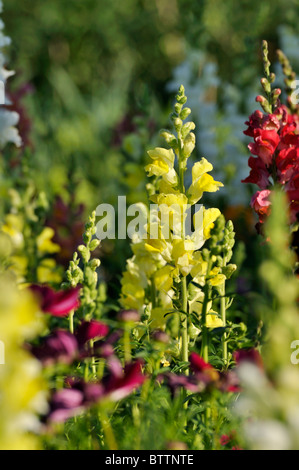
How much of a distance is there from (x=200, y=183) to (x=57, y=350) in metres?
0.70

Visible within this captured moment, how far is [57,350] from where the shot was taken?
1.30 meters

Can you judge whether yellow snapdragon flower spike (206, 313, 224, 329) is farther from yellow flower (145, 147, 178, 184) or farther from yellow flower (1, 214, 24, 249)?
yellow flower (1, 214, 24, 249)

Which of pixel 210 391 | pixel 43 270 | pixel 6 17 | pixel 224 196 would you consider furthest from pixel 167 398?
pixel 6 17

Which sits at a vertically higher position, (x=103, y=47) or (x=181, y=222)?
(x=103, y=47)

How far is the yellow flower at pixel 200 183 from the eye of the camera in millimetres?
1812

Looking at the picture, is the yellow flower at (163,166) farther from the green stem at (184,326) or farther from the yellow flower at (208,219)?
the green stem at (184,326)

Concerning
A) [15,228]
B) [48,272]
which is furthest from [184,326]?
[15,228]

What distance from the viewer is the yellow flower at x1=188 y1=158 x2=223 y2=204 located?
1.81 m

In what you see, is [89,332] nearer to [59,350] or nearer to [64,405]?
[59,350]

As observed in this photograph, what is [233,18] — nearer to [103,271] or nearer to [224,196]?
[224,196]

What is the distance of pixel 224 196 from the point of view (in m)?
3.81

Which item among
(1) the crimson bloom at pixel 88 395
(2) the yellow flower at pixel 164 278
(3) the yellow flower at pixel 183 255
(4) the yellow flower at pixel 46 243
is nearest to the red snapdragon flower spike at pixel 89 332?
(1) the crimson bloom at pixel 88 395

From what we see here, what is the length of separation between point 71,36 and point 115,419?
28.0ft

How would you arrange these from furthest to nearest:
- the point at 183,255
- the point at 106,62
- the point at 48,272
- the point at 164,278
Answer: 1. the point at 106,62
2. the point at 48,272
3. the point at 164,278
4. the point at 183,255
